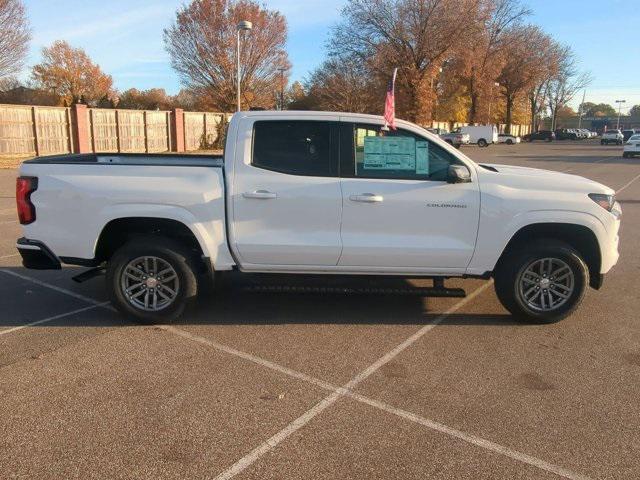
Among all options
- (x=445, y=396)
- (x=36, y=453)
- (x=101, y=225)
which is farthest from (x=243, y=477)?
(x=101, y=225)

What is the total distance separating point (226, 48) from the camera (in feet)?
162

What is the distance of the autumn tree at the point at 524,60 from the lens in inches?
2906

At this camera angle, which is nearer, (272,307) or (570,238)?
(570,238)

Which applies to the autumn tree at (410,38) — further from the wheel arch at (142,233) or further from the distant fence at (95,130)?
the wheel arch at (142,233)

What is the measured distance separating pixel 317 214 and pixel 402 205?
76 centimetres

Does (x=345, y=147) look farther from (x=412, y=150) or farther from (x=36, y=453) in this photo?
(x=36, y=453)

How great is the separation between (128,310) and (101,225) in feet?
2.69

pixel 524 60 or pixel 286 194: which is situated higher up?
pixel 524 60

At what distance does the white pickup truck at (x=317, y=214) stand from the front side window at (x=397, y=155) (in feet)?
0.03

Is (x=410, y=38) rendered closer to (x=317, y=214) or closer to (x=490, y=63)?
(x=490, y=63)

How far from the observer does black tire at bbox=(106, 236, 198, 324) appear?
16.8 ft

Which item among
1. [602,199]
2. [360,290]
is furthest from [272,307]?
[602,199]

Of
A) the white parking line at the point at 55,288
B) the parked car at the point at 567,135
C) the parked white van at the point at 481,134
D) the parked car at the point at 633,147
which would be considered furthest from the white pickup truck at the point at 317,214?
the parked car at the point at 567,135

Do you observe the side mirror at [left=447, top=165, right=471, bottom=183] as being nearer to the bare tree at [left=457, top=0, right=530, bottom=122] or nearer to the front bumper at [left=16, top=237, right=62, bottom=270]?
the front bumper at [left=16, top=237, right=62, bottom=270]
